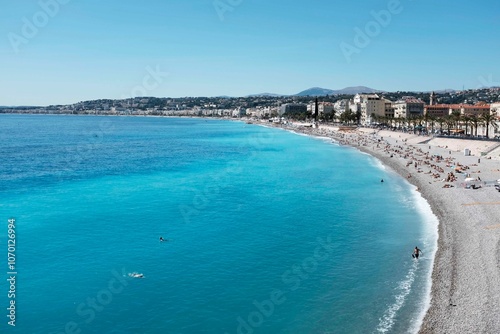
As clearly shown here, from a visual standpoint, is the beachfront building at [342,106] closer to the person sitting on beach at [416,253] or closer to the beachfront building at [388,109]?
the beachfront building at [388,109]

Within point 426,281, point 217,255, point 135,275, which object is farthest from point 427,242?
point 135,275

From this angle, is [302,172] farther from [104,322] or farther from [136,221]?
[104,322]

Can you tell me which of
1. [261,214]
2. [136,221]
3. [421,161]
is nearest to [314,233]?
[261,214]

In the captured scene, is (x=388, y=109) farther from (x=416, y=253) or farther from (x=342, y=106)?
(x=416, y=253)

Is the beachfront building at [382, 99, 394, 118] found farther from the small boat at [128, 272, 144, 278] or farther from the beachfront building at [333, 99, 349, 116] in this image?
the small boat at [128, 272, 144, 278]

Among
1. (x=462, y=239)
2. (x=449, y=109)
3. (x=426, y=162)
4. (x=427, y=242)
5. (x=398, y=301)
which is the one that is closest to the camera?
(x=398, y=301)

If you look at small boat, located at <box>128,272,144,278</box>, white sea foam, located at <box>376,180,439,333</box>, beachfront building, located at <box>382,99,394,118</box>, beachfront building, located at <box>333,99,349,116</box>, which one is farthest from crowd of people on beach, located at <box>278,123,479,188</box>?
beachfront building, located at <box>333,99,349,116</box>

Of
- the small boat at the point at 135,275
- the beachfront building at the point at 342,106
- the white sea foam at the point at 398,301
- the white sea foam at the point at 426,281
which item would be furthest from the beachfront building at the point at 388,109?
the small boat at the point at 135,275
